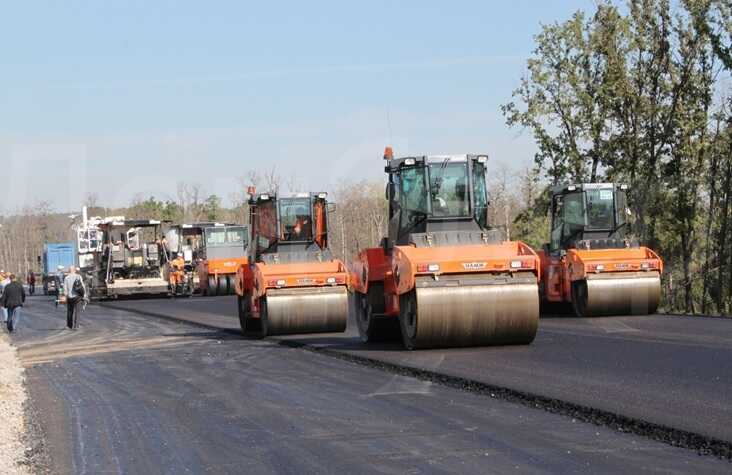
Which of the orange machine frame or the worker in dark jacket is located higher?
the orange machine frame

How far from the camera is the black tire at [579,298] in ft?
79.5

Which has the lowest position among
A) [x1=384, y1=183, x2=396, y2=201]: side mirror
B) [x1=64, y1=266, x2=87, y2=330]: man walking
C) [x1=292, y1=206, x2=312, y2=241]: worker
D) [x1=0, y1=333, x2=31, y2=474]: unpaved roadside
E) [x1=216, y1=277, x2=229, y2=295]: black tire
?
[x1=0, y1=333, x2=31, y2=474]: unpaved roadside

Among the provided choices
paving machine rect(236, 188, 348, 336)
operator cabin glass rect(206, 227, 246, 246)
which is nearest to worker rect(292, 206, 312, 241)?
paving machine rect(236, 188, 348, 336)

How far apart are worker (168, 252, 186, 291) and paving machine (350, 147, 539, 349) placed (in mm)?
29818

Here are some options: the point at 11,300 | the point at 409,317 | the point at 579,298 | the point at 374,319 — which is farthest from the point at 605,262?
the point at 11,300

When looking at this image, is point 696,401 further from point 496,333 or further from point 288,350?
point 288,350

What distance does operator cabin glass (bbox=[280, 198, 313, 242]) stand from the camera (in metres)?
23.6

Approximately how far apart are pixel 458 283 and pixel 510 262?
833 mm

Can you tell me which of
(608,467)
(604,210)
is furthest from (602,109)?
(608,467)

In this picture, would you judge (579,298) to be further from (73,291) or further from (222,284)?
(222,284)

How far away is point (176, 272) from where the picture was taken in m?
48.6

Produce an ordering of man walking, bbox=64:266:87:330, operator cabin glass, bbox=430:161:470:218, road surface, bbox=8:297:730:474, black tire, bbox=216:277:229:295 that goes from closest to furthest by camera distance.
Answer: road surface, bbox=8:297:730:474, operator cabin glass, bbox=430:161:470:218, man walking, bbox=64:266:87:330, black tire, bbox=216:277:229:295

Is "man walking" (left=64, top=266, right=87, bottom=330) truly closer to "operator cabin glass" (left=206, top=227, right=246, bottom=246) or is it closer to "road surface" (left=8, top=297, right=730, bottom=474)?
"road surface" (left=8, top=297, right=730, bottom=474)

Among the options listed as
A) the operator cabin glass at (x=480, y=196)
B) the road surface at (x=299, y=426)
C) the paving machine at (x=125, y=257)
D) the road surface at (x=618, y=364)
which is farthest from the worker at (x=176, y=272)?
the operator cabin glass at (x=480, y=196)
